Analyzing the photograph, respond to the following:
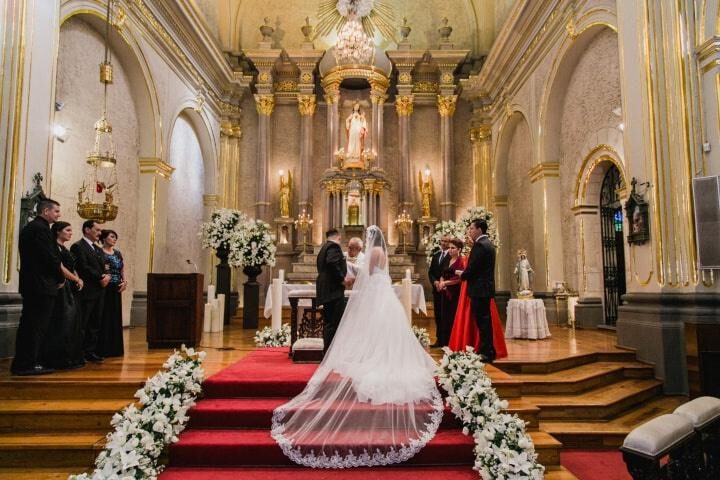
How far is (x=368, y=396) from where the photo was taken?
4.43m

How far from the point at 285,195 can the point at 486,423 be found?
11.4 m

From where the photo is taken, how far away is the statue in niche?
45.6ft

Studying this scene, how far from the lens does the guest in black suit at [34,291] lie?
501 cm

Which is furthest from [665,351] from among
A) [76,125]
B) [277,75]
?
[277,75]

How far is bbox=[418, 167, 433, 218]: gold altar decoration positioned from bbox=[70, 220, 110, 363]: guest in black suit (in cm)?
978

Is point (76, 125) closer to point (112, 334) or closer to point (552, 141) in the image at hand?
point (112, 334)

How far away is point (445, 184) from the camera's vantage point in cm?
1484

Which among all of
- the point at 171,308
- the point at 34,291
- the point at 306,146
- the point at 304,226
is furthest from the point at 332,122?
the point at 34,291

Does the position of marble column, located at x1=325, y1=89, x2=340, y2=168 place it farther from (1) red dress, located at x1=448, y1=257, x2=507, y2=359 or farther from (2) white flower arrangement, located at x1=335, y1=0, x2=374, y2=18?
(1) red dress, located at x1=448, y1=257, x2=507, y2=359

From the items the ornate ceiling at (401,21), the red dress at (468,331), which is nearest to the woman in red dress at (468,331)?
the red dress at (468,331)

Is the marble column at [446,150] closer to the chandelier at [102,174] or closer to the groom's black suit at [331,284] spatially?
the chandelier at [102,174]

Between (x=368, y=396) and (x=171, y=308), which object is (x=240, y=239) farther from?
(x=368, y=396)

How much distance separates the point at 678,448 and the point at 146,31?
10428mm

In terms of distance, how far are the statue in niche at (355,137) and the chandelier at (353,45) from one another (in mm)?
1283
